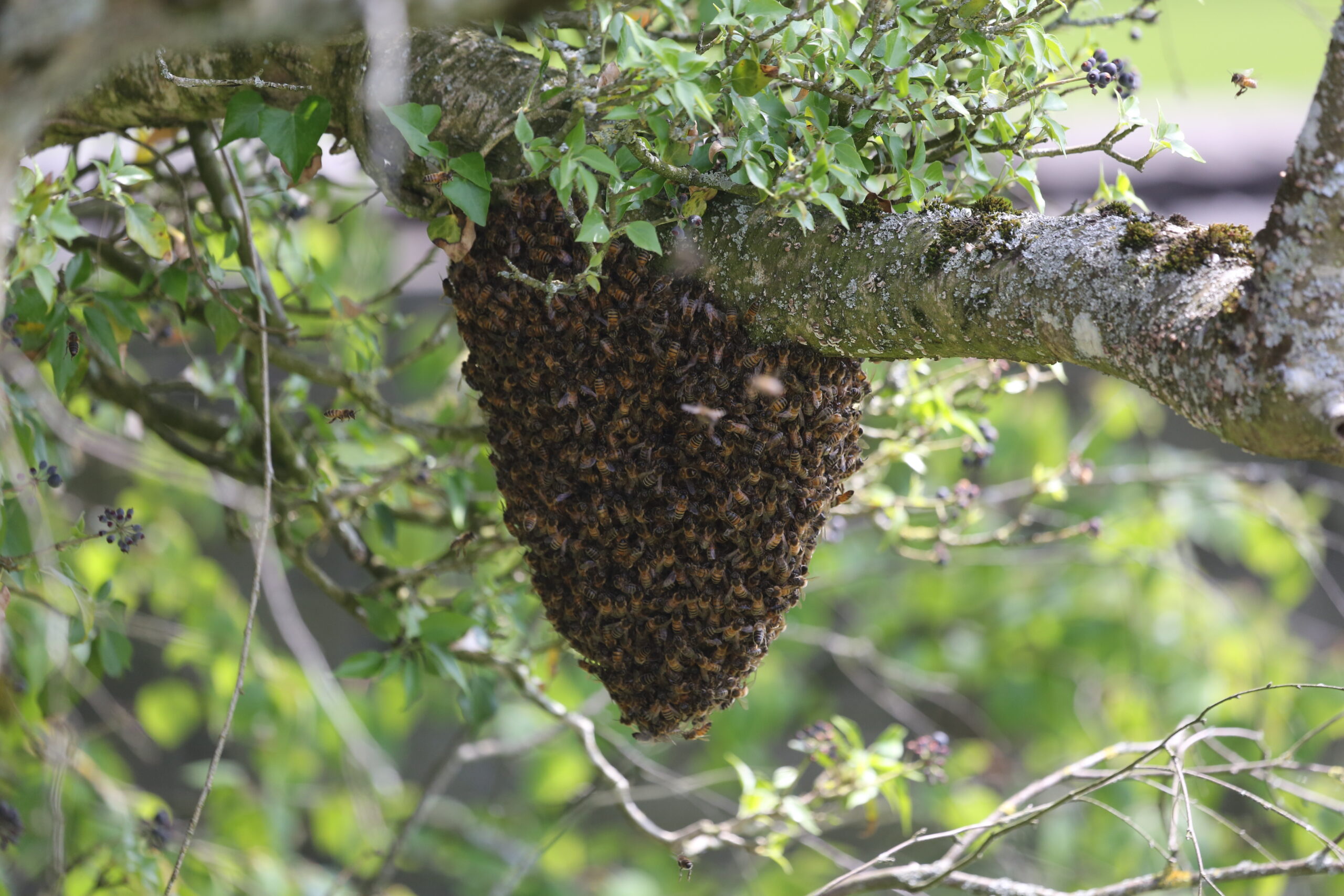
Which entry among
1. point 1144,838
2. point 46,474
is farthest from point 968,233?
point 46,474

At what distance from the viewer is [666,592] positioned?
138 cm

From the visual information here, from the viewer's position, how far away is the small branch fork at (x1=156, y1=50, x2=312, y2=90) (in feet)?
4.38

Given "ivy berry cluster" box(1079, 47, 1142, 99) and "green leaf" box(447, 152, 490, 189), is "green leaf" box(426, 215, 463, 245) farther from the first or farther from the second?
"ivy berry cluster" box(1079, 47, 1142, 99)

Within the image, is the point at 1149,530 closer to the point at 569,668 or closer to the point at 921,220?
the point at 569,668

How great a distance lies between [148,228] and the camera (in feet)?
5.09

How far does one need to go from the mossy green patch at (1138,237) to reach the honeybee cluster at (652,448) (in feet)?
1.26

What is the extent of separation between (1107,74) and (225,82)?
3.60ft

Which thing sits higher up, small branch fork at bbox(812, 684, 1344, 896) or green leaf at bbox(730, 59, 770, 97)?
green leaf at bbox(730, 59, 770, 97)

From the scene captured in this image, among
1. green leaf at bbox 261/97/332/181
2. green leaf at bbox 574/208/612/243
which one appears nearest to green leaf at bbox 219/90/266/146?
green leaf at bbox 261/97/332/181

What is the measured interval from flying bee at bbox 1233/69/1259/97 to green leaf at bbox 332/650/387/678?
149 centimetres

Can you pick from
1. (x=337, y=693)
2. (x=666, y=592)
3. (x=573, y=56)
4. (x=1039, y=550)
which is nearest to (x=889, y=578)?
(x=1039, y=550)

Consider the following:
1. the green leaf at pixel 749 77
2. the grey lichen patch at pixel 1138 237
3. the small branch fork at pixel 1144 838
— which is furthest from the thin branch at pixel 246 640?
the grey lichen patch at pixel 1138 237

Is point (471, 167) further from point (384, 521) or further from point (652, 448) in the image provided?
point (384, 521)

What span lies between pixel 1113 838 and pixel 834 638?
106cm
